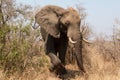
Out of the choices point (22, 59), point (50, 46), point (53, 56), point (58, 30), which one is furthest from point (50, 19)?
point (22, 59)

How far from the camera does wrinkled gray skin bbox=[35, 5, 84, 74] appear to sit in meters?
11.4

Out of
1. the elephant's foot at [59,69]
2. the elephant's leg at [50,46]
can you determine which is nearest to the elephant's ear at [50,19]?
the elephant's leg at [50,46]

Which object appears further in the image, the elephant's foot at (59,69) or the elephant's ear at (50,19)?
the elephant's ear at (50,19)

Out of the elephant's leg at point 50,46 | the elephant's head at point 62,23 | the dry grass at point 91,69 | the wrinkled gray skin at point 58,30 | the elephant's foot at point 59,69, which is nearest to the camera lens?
the dry grass at point 91,69

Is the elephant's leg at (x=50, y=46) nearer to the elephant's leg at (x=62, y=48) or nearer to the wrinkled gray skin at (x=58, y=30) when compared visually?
the wrinkled gray skin at (x=58, y=30)

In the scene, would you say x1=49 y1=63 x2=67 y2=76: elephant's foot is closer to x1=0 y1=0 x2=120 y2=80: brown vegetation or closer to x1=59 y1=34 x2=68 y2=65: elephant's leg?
x1=0 y1=0 x2=120 y2=80: brown vegetation

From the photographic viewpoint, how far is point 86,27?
17.4 metres

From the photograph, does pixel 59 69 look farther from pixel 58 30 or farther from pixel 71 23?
pixel 71 23

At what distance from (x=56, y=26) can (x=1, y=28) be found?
265 centimetres

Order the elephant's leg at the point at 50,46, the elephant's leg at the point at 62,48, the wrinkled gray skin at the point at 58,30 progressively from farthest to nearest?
the elephant's leg at the point at 62,48
the elephant's leg at the point at 50,46
the wrinkled gray skin at the point at 58,30

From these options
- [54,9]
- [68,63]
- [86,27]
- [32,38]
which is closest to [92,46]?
[86,27]

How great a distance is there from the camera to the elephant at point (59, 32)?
36.9 ft

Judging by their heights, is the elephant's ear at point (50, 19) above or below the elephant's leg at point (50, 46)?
above

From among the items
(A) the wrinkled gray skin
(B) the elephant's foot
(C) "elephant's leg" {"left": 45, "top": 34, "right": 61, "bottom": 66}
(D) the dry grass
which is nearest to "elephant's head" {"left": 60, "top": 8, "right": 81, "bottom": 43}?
(A) the wrinkled gray skin
